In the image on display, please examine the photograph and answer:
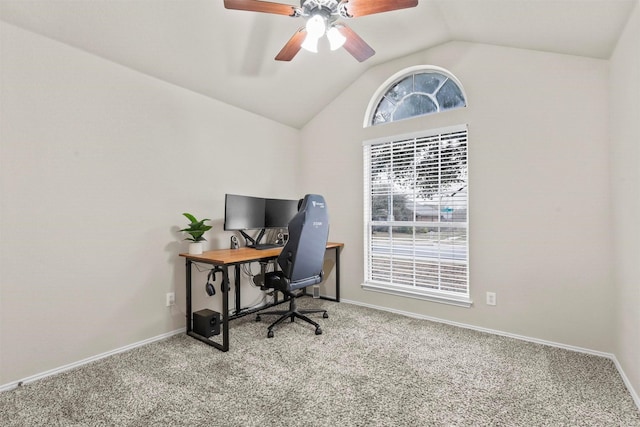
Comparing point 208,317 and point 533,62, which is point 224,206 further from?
point 533,62

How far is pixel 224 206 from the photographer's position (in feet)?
10.6

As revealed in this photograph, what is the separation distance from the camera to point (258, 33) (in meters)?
2.60

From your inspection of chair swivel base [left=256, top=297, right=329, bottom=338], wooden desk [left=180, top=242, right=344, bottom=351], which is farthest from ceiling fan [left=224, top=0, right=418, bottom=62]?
chair swivel base [left=256, top=297, right=329, bottom=338]

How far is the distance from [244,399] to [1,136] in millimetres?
2222

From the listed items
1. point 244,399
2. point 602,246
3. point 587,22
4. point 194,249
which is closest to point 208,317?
point 194,249

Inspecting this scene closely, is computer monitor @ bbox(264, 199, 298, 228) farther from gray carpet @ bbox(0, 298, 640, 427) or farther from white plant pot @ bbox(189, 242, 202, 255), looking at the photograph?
gray carpet @ bbox(0, 298, 640, 427)

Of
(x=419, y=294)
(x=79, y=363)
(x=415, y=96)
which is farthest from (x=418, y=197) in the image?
(x=79, y=363)

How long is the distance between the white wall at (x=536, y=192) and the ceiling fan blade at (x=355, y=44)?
110 centimetres

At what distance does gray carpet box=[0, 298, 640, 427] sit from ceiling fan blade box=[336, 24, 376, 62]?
2376 millimetres

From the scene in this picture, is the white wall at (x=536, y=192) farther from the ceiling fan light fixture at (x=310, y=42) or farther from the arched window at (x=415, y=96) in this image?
the ceiling fan light fixture at (x=310, y=42)

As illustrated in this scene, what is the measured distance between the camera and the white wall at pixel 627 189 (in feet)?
5.75

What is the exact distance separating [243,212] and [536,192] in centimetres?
271

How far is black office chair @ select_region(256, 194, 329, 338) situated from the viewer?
8.77 ft

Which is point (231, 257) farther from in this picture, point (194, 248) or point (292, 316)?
point (292, 316)
